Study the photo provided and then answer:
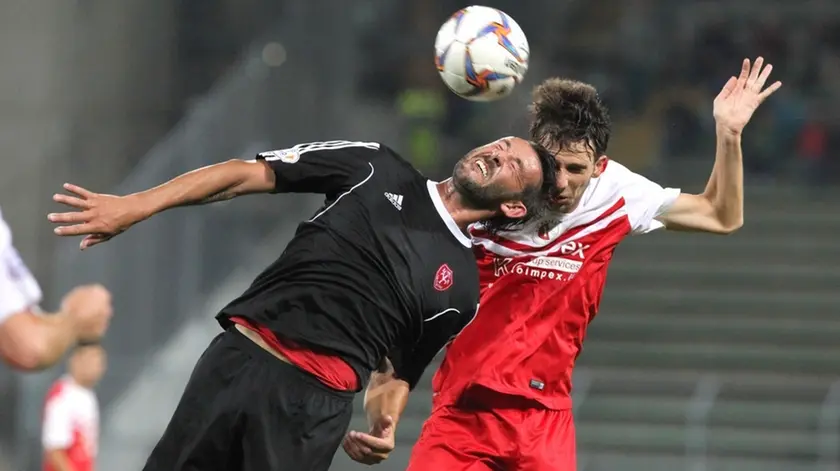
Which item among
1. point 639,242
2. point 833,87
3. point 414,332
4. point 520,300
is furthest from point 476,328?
point 833,87

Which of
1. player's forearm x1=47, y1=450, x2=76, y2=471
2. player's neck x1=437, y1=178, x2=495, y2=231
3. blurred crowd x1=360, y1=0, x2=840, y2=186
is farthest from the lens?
blurred crowd x1=360, y1=0, x2=840, y2=186

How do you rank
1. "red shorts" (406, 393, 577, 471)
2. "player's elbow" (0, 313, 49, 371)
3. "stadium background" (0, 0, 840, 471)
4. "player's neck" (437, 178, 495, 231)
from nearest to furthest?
"player's elbow" (0, 313, 49, 371) → "player's neck" (437, 178, 495, 231) → "red shorts" (406, 393, 577, 471) → "stadium background" (0, 0, 840, 471)

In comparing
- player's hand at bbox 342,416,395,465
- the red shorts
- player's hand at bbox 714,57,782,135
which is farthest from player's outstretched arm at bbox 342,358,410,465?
player's hand at bbox 714,57,782,135

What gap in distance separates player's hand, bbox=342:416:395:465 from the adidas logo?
719 mm

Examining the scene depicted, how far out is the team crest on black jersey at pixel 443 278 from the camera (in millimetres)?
4582

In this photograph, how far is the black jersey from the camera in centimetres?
439

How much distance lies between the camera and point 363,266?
14.6 ft

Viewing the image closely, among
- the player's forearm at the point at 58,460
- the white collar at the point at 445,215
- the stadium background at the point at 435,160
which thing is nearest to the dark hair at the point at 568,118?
the white collar at the point at 445,215

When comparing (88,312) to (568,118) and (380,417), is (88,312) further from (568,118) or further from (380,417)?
(568,118)

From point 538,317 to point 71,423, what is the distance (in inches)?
155

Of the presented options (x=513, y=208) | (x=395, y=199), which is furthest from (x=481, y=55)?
(x=395, y=199)

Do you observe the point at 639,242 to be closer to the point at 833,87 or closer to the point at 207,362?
the point at 833,87

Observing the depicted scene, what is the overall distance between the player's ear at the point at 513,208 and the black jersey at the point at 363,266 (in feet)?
0.53

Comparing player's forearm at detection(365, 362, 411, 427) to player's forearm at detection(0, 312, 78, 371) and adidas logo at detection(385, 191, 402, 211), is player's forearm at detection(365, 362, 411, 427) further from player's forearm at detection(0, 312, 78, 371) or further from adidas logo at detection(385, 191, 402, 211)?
player's forearm at detection(0, 312, 78, 371)
